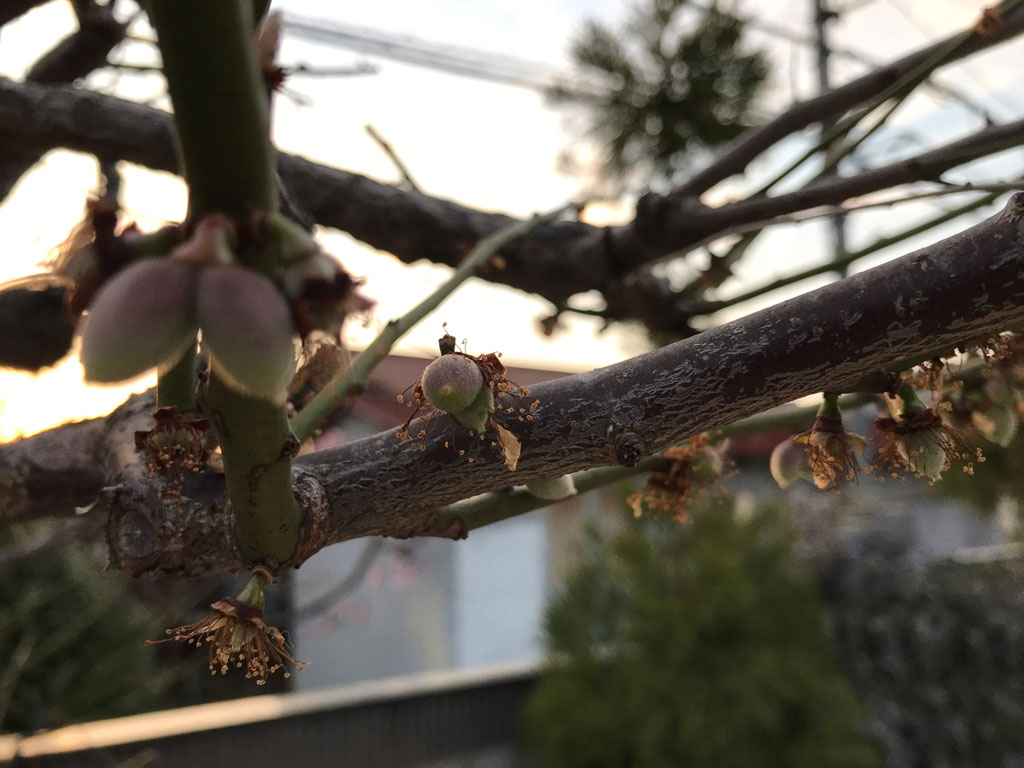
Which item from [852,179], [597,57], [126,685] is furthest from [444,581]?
[852,179]

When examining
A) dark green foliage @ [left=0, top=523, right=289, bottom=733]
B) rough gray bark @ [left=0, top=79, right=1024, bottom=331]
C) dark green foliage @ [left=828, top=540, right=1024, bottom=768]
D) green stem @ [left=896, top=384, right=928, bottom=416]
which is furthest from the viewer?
dark green foliage @ [left=828, top=540, right=1024, bottom=768]

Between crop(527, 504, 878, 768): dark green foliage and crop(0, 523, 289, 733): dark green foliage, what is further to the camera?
A: crop(527, 504, 878, 768): dark green foliage

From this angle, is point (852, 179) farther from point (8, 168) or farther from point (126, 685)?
point (126, 685)

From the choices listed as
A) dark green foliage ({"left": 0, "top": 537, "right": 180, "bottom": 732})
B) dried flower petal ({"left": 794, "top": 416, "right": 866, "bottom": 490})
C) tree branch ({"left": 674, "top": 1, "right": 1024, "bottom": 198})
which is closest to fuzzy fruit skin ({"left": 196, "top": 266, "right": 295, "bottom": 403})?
dried flower petal ({"left": 794, "top": 416, "right": 866, "bottom": 490})

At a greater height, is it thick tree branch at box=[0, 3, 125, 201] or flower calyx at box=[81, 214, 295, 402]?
thick tree branch at box=[0, 3, 125, 201]

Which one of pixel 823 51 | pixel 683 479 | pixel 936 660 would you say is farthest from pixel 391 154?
pixel 823 51

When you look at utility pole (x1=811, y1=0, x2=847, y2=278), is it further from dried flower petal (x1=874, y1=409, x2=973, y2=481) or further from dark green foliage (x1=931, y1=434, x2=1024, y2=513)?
dried flower petal (x1=874, y1=409, x2=973, y2=481)
